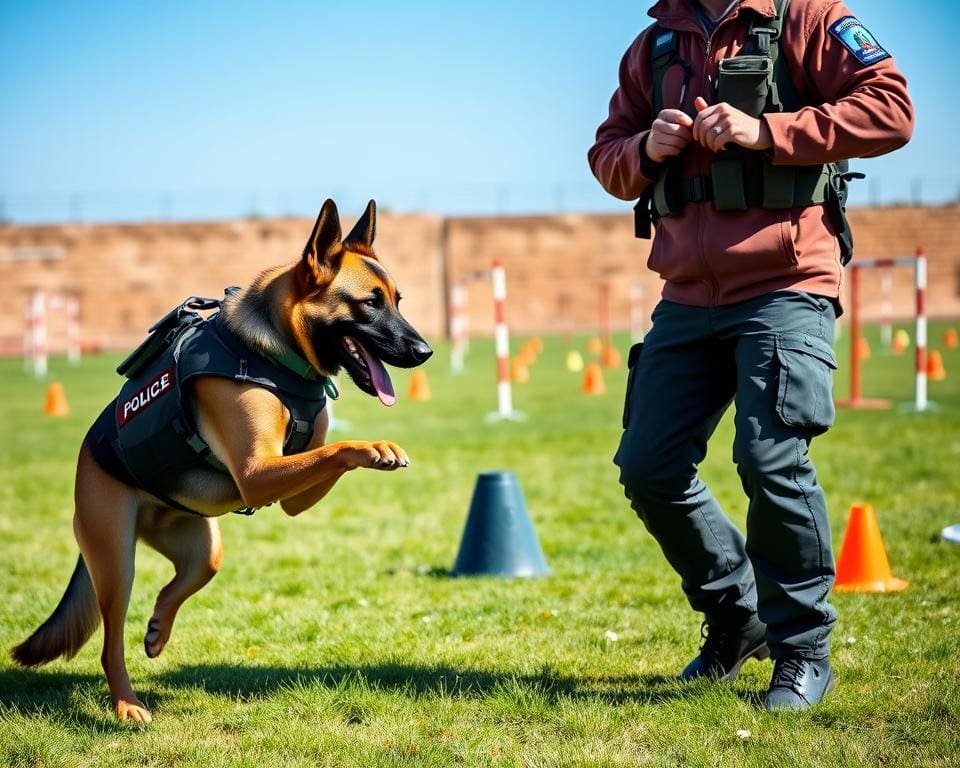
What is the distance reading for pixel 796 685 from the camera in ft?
11.9

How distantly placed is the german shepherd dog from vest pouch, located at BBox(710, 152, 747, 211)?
1.11m

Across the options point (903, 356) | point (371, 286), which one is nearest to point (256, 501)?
point (371, 286)

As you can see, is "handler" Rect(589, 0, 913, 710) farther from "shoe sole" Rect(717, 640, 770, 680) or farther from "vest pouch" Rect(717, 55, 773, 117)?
"shoe sole" Rect(717, 640, 770, 680)

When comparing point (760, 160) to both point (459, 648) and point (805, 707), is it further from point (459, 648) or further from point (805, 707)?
point (459, 648)

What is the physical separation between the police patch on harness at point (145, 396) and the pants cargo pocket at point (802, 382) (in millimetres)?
2107

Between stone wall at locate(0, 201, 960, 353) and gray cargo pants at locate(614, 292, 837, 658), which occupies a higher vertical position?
stone wall at locate(0, 201, 960, 353)

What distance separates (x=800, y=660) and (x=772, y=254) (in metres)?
1.34

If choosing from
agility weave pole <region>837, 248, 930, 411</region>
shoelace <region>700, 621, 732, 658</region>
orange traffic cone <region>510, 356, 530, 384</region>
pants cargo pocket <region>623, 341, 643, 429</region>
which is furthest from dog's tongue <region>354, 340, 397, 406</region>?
orange traffic cone <region>510, 356, 530, 384</region>

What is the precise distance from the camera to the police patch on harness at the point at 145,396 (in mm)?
3963

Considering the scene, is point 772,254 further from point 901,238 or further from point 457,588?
point 901,238

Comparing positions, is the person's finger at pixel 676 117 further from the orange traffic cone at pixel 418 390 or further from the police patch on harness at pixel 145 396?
the orange traffic cone at pixel 418 390

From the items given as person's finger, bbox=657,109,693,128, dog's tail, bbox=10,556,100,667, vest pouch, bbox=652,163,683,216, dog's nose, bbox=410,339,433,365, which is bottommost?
dog's tail, bbox=10,556,100,667

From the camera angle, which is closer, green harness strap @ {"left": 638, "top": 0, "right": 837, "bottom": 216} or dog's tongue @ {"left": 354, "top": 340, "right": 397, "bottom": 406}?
green harness strap @ {"left": 638, "top": 0, "right": 837, "bottom": 216}

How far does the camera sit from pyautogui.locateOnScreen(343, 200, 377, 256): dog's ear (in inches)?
161
